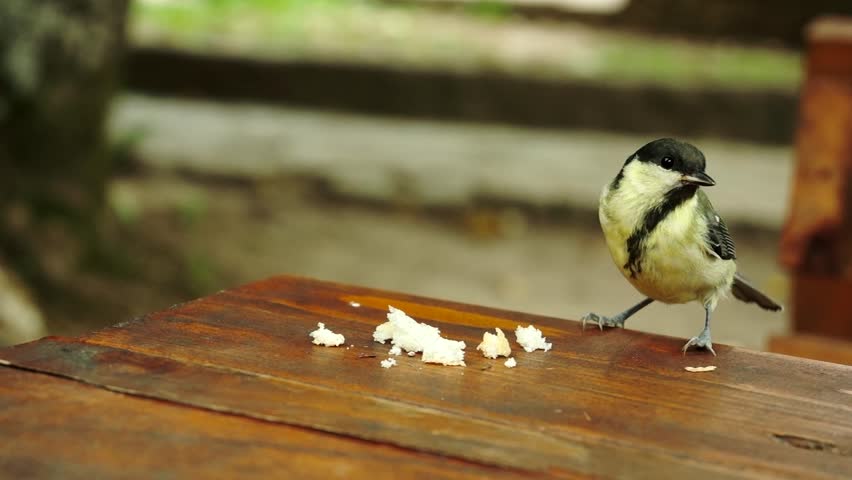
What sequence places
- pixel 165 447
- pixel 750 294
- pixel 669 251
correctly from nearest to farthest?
pixel 165 447
pixel 669 251
pixel 750 294

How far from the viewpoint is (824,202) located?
3820mm

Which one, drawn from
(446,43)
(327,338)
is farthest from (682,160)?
(446,43)

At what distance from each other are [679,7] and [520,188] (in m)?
3.50

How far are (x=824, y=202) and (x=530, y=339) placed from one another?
6.99 ft

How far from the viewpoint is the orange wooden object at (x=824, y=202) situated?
12.6 feet

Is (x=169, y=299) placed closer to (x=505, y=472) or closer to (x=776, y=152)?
(x=505, y=472)

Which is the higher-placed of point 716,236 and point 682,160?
point 682,160

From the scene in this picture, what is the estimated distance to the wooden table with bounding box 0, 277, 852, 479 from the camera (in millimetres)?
1498

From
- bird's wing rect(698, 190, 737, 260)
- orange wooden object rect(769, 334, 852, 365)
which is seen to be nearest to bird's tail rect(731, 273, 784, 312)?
bird's wing rect(698, 190, 737, 260)

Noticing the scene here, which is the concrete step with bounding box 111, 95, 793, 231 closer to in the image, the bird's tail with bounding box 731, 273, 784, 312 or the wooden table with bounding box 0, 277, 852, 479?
the bird's tail with bounding box 731, 273, 784, 312

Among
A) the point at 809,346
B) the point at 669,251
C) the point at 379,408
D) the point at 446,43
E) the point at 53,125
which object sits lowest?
the point at 809,346

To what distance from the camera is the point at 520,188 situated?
7629 millimetres

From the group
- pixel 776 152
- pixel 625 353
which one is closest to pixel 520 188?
pixel 776 152

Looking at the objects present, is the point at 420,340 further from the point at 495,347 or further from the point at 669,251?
the point at 669,251
